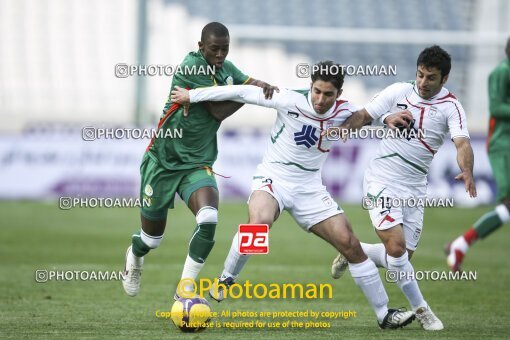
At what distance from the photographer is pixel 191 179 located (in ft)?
27.4

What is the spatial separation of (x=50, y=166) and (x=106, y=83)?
209 inches

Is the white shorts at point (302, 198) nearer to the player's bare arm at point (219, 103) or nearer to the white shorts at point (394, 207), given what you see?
the white shorts at point (394, 207)

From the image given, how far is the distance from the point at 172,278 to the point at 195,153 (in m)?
3.37

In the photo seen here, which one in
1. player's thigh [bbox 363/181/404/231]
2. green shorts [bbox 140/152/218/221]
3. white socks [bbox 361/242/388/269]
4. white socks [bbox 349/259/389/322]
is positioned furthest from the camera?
white socks [bbox 361/242/388/269]

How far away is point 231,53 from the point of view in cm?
2589

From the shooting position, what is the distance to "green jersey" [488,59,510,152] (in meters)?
11.2

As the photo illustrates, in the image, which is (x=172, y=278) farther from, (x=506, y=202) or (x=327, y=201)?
(x=506, y=202)

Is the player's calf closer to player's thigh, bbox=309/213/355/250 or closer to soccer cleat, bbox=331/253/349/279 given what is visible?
soccer cleat, bbox=331/253/349/279

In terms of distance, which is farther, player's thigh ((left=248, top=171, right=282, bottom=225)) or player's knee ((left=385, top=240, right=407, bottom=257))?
player's knee ((left=385, top=240, right=407, bottom=257))

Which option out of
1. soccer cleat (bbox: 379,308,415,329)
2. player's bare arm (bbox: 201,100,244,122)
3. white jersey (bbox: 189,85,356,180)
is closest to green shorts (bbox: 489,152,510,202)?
white jersey (bbox: 189,85,356,180)

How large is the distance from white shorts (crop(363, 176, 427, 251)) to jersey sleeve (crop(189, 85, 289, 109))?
1243 mm

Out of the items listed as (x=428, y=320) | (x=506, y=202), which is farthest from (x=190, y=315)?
(x=506, y=202)

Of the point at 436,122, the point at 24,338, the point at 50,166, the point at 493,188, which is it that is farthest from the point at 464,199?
the point at 24,338

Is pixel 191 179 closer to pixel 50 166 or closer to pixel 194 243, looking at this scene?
pixel 194 243
